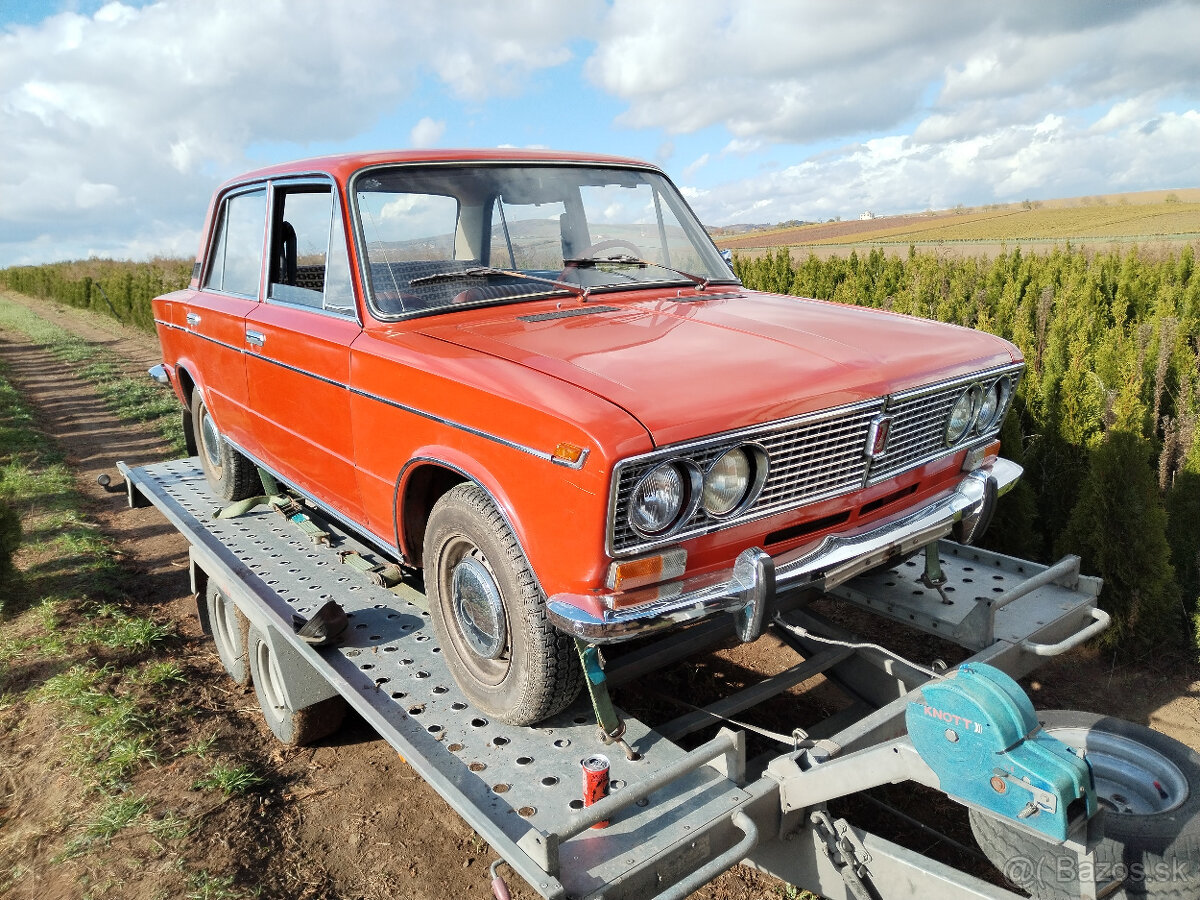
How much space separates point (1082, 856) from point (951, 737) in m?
0.41

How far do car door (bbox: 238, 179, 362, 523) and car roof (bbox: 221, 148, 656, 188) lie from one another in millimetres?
72

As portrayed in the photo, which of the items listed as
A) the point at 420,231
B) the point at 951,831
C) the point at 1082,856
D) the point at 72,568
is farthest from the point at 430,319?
the point at 72,568

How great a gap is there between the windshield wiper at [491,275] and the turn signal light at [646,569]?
1318mm

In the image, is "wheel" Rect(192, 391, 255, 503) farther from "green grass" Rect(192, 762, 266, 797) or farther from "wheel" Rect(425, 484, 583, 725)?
"wheel" Rect(425, 484, 583, 725)

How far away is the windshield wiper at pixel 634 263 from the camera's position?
3.53 meters

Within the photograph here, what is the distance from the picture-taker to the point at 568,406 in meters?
2.13

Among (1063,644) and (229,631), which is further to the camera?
(229,631)

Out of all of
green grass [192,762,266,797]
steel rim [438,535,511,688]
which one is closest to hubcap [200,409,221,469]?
green grass [192,762,266,797]

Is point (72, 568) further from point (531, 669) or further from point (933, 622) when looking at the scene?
point (933, 622)

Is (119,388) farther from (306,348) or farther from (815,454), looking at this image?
(815,454)

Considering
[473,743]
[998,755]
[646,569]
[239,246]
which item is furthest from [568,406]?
[239,246]

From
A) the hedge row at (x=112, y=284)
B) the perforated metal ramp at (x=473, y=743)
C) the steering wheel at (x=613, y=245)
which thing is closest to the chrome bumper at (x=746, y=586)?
the perforated metal ramp at (x=473, y=743)

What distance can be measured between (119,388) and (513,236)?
11.8 metres

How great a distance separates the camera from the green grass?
334 cm
